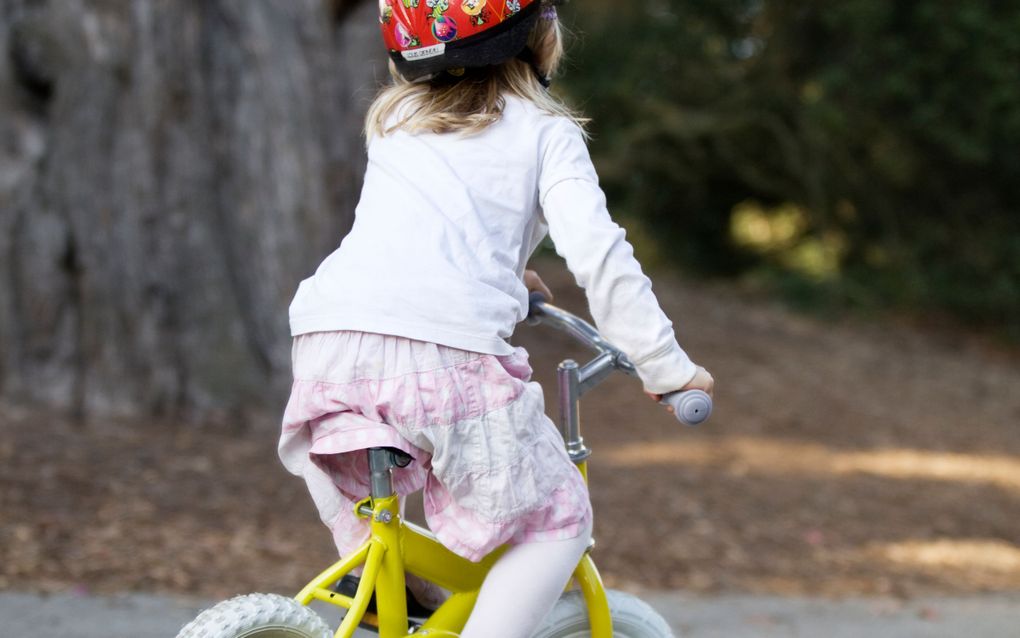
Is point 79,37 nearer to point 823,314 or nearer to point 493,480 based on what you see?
point 493,480

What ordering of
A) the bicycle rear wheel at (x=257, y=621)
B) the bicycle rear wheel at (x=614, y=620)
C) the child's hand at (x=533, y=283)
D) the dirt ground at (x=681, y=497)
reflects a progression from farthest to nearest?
the dirt ground at (x=681, y=497)
the child's hand at (x=533, y=283)
the bicycle rear wheel at (x=614, y=620)
the bicycle rear wheel at (x=257, y=621)

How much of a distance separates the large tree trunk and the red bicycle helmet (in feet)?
9.72

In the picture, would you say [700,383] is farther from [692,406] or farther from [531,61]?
[531,61]

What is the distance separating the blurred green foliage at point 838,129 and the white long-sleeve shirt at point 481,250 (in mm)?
8365

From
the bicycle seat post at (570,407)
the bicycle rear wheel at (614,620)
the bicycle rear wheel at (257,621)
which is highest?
the bicycle seat post at (570,407)

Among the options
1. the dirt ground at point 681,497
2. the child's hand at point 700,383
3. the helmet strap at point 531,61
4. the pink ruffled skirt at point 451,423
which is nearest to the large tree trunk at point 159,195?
the dirt ground at point 681,497

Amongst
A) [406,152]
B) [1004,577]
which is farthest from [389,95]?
[1004,577]

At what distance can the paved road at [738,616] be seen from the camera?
373 cm

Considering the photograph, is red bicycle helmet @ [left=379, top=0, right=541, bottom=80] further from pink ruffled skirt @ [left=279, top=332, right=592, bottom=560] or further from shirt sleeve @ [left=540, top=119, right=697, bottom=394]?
pink ruffled skirt @ [left=279, top=332, right=592, bottom=560]

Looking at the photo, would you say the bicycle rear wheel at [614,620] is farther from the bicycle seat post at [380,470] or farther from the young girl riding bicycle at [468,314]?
the bicycle seat post at [380,470]

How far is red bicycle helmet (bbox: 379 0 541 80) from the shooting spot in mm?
2318

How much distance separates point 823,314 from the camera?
36.6 ft

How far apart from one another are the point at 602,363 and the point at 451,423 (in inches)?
16.4

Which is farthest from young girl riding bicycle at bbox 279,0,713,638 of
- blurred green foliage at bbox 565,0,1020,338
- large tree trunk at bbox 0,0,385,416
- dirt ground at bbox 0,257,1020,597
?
blurred green foliage at bbox 565,0,1020,338
